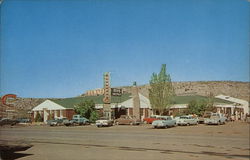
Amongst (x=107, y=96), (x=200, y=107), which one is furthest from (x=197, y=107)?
(x=107, y=96)

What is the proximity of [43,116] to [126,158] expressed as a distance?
50751 mm

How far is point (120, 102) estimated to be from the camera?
53031mm

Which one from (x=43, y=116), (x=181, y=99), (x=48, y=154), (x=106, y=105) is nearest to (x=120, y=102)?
(x=106, y=105)

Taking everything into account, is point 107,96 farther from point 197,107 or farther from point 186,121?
point 186,121

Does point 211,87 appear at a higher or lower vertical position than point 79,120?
higher

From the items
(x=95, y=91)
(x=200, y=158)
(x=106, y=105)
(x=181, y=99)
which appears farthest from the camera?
(x=95, y=91)

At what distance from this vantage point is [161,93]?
173ft

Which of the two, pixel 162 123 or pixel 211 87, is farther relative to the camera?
pixel 211 87

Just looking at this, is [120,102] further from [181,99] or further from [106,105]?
[181,99]

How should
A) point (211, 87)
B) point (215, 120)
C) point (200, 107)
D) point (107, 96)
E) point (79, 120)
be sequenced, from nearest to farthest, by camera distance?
1. point (215, 120)
2. point (79, 120)
3. point (107, 96)
4. point (200, 107)
5. point (211, 87)

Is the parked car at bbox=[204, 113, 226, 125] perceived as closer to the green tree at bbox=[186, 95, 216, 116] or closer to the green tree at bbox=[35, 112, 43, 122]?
the green tree at bbox=[186, 95, 216, 116]

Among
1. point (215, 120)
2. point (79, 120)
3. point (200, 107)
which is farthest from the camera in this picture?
point (200, 107)

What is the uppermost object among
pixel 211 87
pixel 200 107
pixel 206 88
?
pixel 211 87

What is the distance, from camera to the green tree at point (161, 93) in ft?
172
